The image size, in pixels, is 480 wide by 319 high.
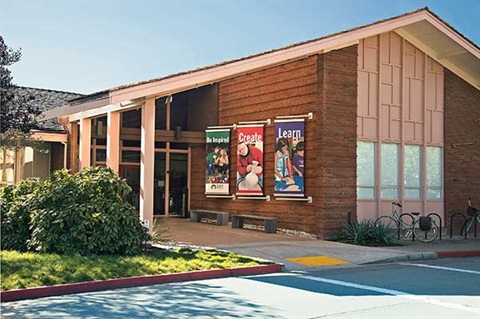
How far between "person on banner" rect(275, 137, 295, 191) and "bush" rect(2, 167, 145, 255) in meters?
6.10

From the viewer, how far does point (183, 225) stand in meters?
19.6

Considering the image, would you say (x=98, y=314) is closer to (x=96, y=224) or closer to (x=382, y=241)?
(x=96, y=224)

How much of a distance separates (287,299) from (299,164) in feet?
29.6

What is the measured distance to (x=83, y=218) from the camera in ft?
38.7

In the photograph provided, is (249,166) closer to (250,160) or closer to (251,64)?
(250,160)

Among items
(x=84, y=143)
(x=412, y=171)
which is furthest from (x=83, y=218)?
(x=412, y=171)

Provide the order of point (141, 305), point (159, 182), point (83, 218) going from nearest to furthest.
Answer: point (141, 305), point (83, 218), point (159, 182)

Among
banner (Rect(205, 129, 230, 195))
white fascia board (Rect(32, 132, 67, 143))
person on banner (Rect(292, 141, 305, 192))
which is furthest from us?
banner (Rect(205, 129, 230, 195))

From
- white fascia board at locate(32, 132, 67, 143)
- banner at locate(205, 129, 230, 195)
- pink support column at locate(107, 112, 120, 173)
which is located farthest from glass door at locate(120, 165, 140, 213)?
pink support column at locate(107, 112, 120, 173)

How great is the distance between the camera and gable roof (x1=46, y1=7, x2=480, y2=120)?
1391cm

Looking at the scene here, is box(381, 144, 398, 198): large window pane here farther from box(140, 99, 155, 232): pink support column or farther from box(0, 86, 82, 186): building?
box(0, 86, 82, 186): building

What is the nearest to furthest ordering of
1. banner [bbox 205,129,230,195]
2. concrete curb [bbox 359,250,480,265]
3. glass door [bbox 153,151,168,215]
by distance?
1. concrete curb [bbox 359,250,480,265]
2. banner [bbox 205,129,230,195]
3. glass door [bbox 153,151,168,215]

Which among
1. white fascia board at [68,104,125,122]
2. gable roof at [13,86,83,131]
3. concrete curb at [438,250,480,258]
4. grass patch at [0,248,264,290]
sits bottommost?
concrete curb at [438,250,480,258]

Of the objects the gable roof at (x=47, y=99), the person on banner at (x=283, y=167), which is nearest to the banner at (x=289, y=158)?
the person on banner at (x=283, y=167)
